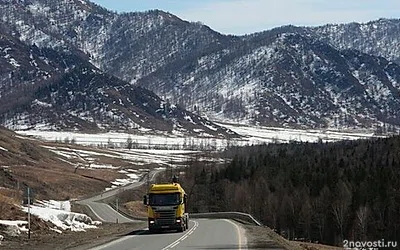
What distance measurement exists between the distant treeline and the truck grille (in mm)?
41555

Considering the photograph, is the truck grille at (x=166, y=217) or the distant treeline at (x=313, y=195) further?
the distant treeline at (x=313, y=195)

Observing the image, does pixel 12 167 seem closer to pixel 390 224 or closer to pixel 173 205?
pixel 390 224

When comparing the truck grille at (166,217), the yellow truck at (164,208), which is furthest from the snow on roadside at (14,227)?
the truck grille at (166,217)

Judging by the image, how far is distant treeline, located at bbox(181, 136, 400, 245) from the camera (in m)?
106

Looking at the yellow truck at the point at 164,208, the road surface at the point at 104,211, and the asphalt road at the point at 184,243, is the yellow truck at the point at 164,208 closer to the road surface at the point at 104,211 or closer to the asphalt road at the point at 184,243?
the asphalt road at the point at 184,243

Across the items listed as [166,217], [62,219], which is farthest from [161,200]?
[62,219]

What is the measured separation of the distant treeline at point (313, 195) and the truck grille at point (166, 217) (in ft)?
136

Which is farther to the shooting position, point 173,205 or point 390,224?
point 390,224

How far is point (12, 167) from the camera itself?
168375 mm

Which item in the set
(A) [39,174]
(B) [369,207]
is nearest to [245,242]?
(B) [369,207]

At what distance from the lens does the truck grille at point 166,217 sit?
54.2 m

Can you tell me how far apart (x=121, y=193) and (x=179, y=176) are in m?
25.8

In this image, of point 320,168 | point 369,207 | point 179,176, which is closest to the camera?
point 369,207

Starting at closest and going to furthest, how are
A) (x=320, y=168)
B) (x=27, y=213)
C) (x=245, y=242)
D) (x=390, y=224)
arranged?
(x=245, y=242) → (x=27, y=213) → (x=390, y=224) → (x=320, y=168)
